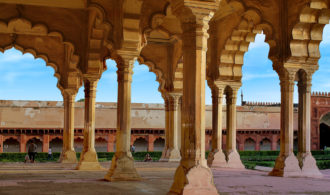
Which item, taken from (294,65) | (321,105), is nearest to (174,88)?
(294,65)

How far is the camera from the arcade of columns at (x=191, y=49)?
611cm

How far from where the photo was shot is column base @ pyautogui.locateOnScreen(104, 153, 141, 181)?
8633 mm

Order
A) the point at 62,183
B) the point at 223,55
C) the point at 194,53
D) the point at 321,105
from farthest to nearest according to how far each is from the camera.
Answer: the point at 321,105 → the point at 223,55 → the point at 62,183 → the point at 194,53

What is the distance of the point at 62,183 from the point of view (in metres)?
8.04

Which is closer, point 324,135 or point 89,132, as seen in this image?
point 89,132

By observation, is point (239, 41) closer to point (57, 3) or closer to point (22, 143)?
point (57, 3)

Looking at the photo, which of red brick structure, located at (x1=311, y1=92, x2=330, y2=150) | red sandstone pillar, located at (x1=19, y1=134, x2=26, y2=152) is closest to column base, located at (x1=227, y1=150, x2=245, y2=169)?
red sandstone pillar, located at (x1=19, y1=134, x2=26, y2=152)

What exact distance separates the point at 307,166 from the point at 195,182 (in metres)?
5.12

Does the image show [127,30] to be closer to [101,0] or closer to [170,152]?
[101,0]

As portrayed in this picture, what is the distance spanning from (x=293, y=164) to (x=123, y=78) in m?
4.33

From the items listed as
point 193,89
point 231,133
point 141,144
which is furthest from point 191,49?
point 141,144

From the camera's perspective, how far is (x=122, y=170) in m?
8.77

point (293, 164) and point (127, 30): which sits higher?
point (127, 30)

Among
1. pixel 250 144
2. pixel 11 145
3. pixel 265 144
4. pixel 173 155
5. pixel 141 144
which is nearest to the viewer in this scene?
pixel 173 155
